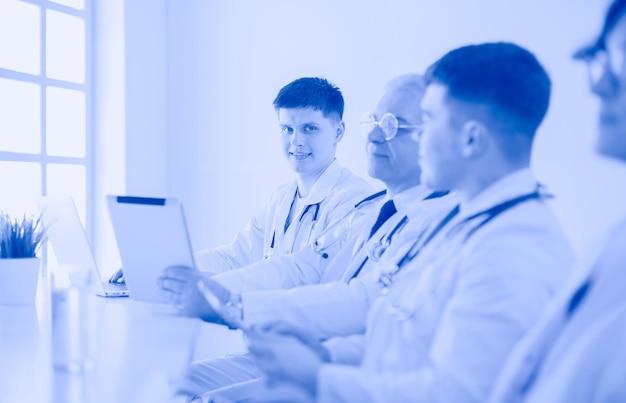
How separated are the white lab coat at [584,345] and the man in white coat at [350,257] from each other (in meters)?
0.55

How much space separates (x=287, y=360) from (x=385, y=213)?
0.63 metres

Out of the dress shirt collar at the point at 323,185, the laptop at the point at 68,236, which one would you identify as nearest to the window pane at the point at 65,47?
the laptop at the point at 68,236

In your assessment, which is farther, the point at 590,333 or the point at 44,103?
the point at 44,103

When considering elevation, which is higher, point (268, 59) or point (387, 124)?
point (268, 59)

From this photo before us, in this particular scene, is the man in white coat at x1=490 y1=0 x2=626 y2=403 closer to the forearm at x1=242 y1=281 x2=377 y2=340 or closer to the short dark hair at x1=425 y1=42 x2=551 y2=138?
the short dark hair at x1=425 y1=42 x2=551 y2=138

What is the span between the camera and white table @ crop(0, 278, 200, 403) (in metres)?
0.99

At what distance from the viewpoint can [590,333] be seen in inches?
29.9

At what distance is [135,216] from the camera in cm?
156

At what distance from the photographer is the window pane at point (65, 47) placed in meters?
3.22

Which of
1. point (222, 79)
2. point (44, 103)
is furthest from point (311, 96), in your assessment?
point (44, 103)

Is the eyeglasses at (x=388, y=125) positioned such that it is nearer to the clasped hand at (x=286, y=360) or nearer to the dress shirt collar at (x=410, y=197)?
the dress shirt collar at (x=410, y=197)

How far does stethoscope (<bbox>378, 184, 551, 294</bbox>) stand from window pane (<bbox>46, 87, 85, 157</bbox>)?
255 centimetres

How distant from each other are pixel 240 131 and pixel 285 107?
107 cm

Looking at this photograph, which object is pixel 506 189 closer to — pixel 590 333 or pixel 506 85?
pixel 506 85
